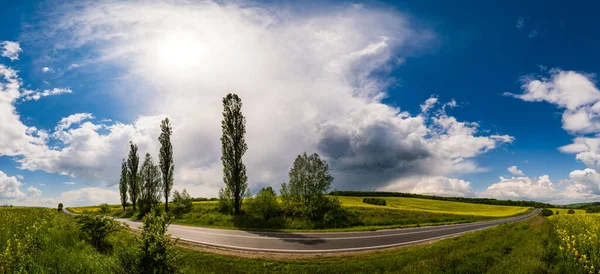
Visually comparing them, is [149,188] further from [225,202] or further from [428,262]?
[428,262]

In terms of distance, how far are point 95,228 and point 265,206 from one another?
21.9 m

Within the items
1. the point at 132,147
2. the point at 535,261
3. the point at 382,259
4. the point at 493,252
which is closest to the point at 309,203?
the point at 382,259

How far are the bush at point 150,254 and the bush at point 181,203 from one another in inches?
1508

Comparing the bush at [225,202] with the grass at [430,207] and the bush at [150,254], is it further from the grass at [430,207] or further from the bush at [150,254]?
the bush at [150,254]

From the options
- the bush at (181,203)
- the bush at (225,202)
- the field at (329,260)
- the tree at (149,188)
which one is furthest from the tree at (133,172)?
the field at (329,260)

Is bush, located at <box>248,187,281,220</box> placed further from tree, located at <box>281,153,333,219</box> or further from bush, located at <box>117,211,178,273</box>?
bush, located at <box>117,211,178,273</box>

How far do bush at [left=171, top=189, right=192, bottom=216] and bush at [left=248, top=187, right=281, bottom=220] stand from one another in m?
14.8

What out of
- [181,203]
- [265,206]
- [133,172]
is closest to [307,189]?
[265,206]

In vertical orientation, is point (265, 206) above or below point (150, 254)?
below

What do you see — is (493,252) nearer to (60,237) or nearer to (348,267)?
(348,267)

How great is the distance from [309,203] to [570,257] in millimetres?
29468

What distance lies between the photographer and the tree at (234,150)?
40.6 m

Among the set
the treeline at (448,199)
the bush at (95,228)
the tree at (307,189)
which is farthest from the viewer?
the treeline at (448,199)

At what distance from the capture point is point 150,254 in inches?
393
